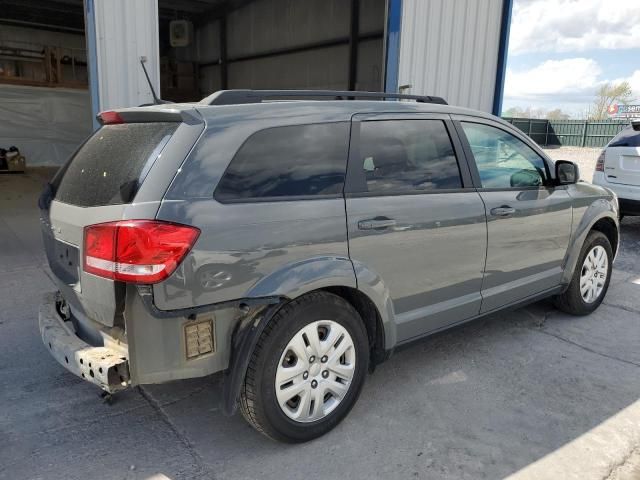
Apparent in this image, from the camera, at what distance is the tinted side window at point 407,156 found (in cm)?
293

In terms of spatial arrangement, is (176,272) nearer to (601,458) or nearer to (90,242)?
(90,242)

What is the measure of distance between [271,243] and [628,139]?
6966 mm

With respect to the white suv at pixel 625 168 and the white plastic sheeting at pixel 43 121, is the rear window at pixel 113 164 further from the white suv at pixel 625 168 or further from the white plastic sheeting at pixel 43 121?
the white plastic sheeting at pixel 43 121

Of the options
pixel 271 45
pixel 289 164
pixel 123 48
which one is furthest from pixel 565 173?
pixel 271 45

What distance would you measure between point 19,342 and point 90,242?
2.06 metres

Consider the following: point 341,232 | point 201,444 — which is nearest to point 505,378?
point 341,232

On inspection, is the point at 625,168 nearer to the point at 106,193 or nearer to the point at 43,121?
the point at 106,193

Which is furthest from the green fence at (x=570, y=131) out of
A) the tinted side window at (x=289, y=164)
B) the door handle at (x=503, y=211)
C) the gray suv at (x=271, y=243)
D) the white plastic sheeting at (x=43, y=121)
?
the tinted side window at (x=289, y=164)

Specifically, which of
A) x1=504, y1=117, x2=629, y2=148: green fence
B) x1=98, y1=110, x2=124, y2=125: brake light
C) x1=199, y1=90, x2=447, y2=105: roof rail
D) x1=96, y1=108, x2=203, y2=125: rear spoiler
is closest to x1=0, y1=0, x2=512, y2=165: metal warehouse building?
x1=98, y1=110, x2=124, y2=125: brake light

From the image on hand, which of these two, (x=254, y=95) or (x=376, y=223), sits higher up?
(x=254, y=95)

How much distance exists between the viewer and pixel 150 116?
2570mm

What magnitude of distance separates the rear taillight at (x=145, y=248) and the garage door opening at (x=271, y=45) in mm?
11001

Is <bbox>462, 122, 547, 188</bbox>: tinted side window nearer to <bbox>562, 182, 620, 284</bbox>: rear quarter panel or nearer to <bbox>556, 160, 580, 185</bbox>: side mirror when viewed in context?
<bbox>556, 160, 580, 185</bbox>: side mirror

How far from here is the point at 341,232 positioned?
8.80ft
